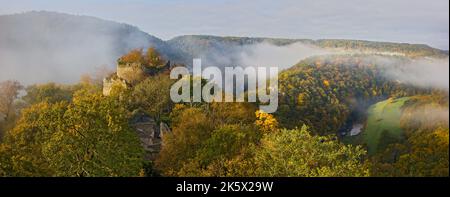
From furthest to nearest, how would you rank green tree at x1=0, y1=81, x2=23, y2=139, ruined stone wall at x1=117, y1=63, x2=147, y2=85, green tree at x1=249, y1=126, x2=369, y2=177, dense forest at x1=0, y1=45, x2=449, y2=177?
1. ruined stone wall at x1=117, y1=63, x2=147, y2=85
2. green tree at x1=0, y1=81, x2=23, y2=139
3. green tree at x1=249, y1=126, x2=369, y2=177
4. dense forest at x1=0, y1=45, x2=449, y2=177

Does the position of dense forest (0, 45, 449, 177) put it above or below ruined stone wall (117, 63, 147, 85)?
below

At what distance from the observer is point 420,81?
1416 cm

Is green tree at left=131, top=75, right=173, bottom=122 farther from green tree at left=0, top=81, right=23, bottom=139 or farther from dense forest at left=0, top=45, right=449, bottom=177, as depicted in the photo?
green tree at left=0, top=81, right=23, bottom=139

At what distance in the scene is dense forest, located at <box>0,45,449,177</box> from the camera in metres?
13.6

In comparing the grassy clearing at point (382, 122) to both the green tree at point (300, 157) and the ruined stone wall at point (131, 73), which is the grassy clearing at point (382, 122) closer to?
the green tree at point (300, 157)

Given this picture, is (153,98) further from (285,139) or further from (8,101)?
(285,139)

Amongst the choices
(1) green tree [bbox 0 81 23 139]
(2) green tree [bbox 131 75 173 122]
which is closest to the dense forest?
(2) green tree [bbox 131 75 173 122]

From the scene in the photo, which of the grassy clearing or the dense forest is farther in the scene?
the grassy clearing

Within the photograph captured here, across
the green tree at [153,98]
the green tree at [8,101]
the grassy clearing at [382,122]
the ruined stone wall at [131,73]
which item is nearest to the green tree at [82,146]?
the grassy clearing at [382,122]

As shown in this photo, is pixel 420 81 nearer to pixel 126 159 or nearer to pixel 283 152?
pixel 283 152

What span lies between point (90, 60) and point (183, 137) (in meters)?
41.6
